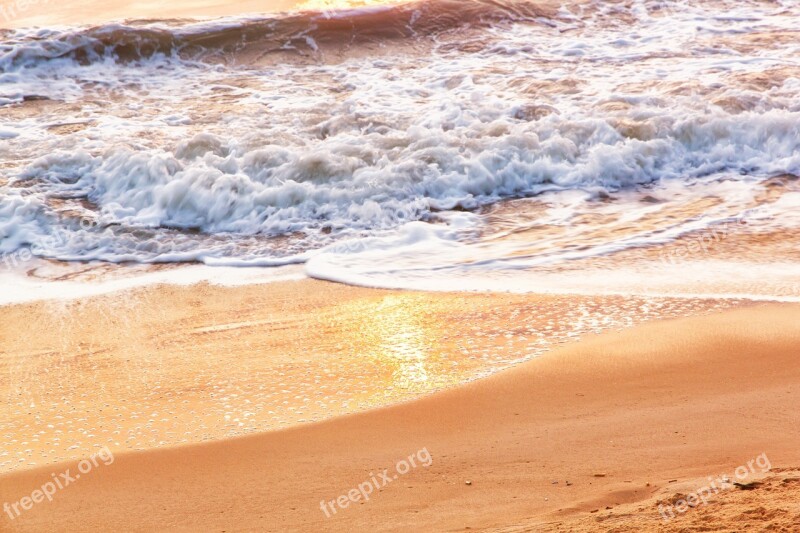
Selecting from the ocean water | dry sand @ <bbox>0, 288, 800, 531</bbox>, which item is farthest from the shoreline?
the ocean water

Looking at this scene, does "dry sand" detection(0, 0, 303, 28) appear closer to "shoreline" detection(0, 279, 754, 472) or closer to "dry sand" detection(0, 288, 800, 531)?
"shoreline" detection(0, 279, 754, 472)

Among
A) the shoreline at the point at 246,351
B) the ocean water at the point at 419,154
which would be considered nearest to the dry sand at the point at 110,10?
the ocean water at the point at 419,154

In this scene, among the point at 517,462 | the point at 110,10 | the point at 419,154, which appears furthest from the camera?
the point at 110,10

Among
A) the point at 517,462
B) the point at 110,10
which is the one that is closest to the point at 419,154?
the point at 517,462

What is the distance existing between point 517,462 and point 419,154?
16.0ft

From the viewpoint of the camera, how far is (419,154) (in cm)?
804

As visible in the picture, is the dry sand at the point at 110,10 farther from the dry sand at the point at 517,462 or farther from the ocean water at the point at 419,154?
the dry sand at the point at 517,462

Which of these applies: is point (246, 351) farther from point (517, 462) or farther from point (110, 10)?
point (110, 10)

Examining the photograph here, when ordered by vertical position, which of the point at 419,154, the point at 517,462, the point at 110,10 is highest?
the point at 110,10

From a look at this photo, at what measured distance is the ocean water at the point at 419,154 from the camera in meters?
6.37

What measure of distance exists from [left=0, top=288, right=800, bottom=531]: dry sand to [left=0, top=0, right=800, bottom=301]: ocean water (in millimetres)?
1413

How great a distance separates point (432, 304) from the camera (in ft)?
17.8

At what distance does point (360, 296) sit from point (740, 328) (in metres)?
2.48

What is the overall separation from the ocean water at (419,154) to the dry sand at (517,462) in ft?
4.63
